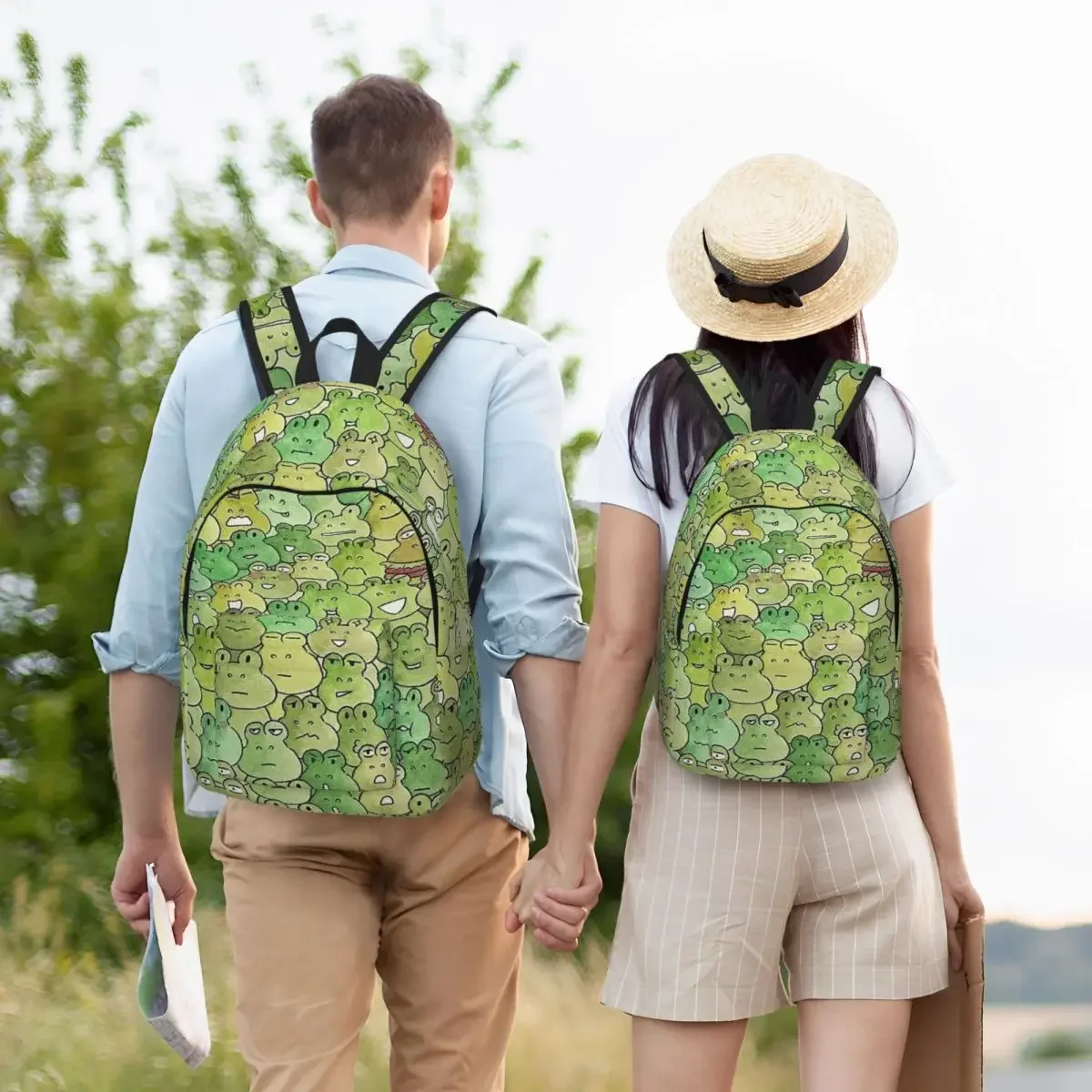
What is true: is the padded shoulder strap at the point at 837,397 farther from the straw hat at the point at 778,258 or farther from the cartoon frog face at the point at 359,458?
the cartoon frog face at the point at 359,458

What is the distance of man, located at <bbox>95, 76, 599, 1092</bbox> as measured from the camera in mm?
1938

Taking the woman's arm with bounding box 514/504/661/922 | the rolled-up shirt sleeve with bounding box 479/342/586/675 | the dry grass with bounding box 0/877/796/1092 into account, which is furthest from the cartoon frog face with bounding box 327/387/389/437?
the dry grass with bounding box 0/877/796/1092

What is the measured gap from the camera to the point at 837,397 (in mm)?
1894

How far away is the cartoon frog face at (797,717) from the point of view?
183 cm

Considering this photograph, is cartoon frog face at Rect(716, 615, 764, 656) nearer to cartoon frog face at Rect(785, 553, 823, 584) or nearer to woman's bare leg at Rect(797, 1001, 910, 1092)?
cartoon frog face at Rect(785, 553, 823, 584)

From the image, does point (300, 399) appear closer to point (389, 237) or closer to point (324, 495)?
point (324, 495)

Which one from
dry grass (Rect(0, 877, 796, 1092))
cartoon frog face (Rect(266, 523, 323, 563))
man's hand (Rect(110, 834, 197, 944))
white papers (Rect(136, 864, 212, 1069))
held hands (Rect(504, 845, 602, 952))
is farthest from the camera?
dry grass (Rect(0, 877, 796, 1092))

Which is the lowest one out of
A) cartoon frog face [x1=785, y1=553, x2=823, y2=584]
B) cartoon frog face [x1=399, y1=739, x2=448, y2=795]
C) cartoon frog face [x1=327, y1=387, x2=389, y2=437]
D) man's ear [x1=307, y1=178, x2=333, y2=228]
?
cartoon frog face [x1=399, y1=739, x2=448, y2=795]

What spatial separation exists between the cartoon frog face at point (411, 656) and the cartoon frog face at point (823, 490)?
510 mm

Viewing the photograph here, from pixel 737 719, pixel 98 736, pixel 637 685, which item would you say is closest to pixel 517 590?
pixel 637 685

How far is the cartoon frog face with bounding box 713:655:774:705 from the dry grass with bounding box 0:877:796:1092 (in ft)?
8.18

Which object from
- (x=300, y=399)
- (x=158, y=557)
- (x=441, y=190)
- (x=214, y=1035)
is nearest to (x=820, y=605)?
(x=300, y=399)

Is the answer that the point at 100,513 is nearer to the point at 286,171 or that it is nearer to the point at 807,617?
the point at 286,171

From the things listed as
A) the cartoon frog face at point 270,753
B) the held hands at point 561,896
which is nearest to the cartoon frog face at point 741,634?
the held hands at point 561,896
